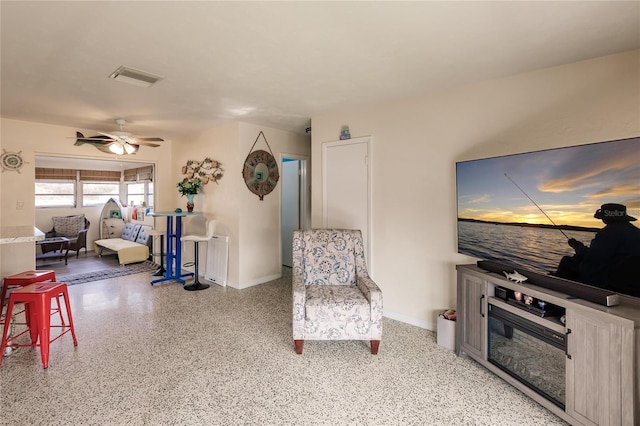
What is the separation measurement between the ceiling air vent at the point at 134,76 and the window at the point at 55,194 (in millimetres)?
6377

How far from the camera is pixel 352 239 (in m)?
3.06

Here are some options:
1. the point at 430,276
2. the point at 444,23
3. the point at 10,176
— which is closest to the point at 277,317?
the point at 430,276

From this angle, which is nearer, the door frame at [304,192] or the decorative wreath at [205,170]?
the decorative wreath at [205,170]

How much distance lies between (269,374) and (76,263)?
236 inches

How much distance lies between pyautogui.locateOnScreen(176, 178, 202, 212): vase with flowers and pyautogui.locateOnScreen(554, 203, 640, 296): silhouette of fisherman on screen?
4467 mm

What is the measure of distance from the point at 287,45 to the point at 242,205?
8.45 ft

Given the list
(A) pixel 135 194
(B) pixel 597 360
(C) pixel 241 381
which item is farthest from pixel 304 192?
(A) pixel 135 194

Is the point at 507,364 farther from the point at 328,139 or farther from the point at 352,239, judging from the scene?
the point at 328,139

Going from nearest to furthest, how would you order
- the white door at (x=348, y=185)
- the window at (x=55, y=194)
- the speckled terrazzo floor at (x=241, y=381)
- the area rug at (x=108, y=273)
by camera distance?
the speckled terrazzo floor at (x=241, y=381)
the white door at (x=348, y=185)
the area rug at (x=108, y=273)
the window at (x=55, y=194)

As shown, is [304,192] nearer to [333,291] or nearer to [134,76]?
[333,291]

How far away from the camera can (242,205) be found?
4.21 meters

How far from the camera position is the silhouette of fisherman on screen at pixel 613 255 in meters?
1.59

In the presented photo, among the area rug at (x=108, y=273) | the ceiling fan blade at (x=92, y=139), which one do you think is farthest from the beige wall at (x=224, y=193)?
the area rug at (x=108, y=273)

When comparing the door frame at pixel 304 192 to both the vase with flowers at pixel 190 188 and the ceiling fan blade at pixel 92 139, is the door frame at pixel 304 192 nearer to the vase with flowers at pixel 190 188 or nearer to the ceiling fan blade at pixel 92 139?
the vase with flowers at pixel 190 188
